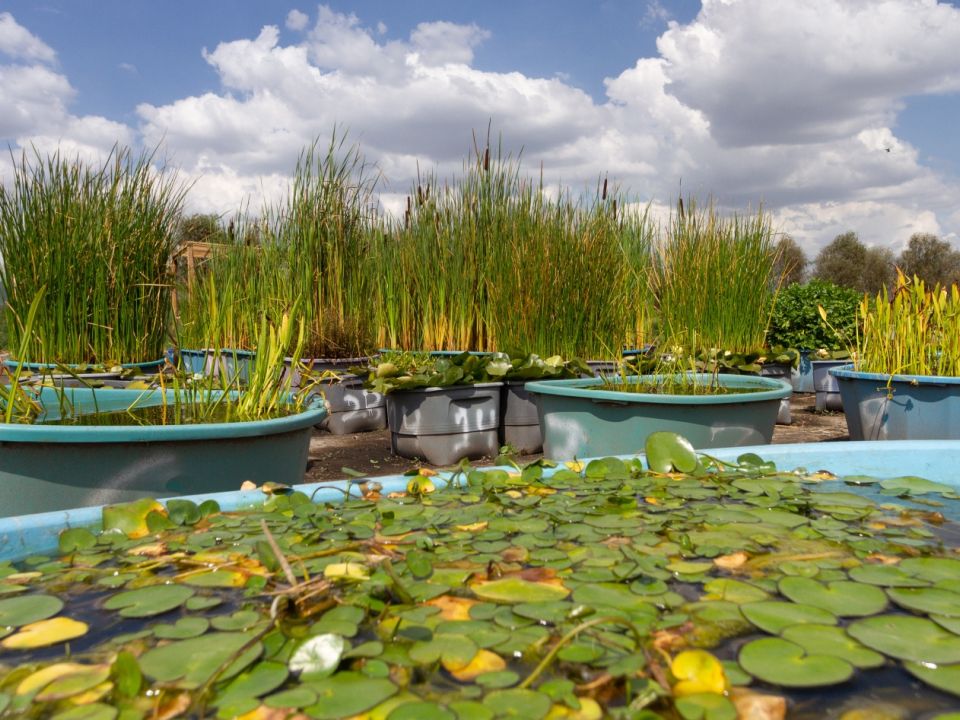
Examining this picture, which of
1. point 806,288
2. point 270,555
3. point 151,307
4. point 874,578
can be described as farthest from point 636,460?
point 806,288

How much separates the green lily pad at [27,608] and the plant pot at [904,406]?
8.81ft

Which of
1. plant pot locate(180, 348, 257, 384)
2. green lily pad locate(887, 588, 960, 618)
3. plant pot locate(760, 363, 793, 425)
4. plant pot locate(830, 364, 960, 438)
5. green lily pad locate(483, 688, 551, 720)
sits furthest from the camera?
plant pot locate(760, 363, 793, 425)

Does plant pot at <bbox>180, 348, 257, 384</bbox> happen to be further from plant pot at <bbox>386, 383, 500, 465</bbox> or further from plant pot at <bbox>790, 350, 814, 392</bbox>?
plant pot at <bbox>790, 350, 814, 392</bbox>

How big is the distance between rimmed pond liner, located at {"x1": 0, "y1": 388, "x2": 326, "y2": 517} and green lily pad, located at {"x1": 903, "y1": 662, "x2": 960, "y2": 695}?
128cm

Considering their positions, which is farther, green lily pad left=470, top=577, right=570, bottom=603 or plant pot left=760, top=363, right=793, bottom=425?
plant pot left=760, top=363, right=793, bottom=425

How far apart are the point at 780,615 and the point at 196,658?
0.72 meters

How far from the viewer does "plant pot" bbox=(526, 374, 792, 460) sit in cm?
229

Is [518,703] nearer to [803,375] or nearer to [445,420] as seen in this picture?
[445,420]

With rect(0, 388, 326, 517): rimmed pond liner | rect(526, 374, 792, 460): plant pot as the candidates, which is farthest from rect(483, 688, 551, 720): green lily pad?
rect(526, 374, 792, 460): plant pot

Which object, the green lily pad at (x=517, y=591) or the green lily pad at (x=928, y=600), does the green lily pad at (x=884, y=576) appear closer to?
the green lily pad at (x=928, y=600)

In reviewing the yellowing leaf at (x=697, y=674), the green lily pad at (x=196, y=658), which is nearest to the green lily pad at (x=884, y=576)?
the yellowing leaf at (x=697, y=674)

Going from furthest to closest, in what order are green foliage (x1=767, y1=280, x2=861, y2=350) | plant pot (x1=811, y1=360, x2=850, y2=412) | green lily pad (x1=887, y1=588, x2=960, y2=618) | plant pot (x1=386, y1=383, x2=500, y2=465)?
green foliage (x1=767, y1=280, x2=861, y2=350) → plant pot (x1=811, y1=360, x2=850, y2=412) → plant pot (x1=386, y1=383, x2=500, y2=465) → green lily pad (x1=887, y1=588, x2=960, y2=618)

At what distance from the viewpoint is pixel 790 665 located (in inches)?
32.1

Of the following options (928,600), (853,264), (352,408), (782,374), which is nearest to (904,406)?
(928,600)
